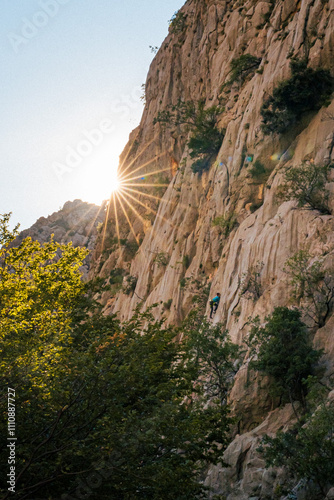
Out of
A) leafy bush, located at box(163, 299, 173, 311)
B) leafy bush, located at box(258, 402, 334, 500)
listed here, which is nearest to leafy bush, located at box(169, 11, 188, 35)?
leafy bush, located at box(163, 299, 173, 311)

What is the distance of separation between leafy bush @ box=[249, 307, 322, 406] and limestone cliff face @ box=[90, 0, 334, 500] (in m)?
0.75

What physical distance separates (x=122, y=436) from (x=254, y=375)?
10.7 metres

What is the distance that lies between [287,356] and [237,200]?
733 inches

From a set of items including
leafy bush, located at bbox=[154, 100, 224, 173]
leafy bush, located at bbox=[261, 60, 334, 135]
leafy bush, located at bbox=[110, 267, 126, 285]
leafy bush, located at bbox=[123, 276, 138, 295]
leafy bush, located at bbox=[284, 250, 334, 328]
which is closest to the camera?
leafy bush, located at bbox=[284, 250, 334, 328]

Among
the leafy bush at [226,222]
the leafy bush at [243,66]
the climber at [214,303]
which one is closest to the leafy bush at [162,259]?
the leafy bush at [226,222]

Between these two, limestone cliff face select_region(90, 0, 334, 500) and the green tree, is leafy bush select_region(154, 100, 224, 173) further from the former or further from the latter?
the green tree

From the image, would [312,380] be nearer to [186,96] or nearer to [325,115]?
[325,115]

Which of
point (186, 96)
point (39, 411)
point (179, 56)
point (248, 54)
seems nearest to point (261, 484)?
point (39, 411)

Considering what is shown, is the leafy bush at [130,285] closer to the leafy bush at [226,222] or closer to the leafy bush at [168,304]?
the leafy bush at [168,304]

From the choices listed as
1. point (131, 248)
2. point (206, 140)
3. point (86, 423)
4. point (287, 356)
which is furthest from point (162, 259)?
point (86, 423)

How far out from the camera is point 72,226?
4126 inches

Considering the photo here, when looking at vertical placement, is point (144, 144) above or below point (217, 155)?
above

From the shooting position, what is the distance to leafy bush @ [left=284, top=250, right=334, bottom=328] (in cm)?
1920

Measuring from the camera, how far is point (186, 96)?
6162cm
